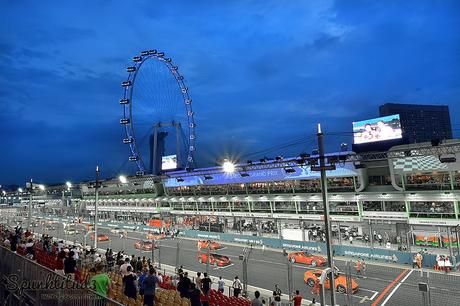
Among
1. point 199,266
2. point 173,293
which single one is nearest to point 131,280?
point 173,293

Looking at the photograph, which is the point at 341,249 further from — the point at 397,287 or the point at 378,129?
the point at 378,129

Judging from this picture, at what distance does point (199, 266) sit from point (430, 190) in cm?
2605

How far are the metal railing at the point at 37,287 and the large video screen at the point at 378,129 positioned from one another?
37765 millimetres

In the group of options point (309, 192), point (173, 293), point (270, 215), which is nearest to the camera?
point (173, 293)

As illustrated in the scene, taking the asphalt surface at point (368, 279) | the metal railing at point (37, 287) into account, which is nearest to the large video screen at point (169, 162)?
the asphalt surface at point (368, 279)

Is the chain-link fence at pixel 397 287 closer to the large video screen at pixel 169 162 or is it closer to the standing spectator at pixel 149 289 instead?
the standing spectator at pixel 149 289

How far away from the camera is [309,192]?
51094mm

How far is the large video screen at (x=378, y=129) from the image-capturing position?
141 feet

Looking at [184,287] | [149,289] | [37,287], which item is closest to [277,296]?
[184,287]

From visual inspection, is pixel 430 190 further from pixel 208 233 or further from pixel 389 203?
pixel 208 233

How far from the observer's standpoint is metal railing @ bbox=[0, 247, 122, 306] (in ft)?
22.3

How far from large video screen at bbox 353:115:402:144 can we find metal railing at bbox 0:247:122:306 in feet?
124

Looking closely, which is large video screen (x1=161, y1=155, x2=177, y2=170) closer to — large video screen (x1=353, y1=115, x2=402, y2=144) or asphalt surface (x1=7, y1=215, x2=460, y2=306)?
asphalt surface (x1=7, y1=215, x2=460, y2=306)

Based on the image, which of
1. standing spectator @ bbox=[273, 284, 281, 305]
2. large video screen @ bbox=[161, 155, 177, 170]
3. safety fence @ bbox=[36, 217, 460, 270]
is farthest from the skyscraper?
standing spectator @ bbox=[273, 284, 281, 305]
